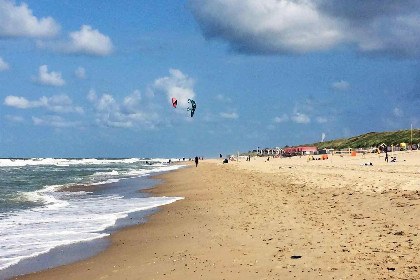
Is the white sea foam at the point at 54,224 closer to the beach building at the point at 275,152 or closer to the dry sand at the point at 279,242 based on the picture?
the dry sand at the point at 279,242

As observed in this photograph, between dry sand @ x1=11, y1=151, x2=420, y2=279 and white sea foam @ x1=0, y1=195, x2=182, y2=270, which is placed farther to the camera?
white sea foam @ x1=0, y1=195, x2=182, y2=270

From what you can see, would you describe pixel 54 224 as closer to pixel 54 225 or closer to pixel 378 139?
pixel 54 225

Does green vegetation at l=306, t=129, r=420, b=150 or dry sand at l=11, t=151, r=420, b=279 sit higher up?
green vegetation at l=306, t=129, r=420, b=150

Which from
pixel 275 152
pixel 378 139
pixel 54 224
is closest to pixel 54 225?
pixel 54 224

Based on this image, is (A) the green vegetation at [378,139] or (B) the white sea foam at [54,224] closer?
(B) the white sea foam at [54,224]

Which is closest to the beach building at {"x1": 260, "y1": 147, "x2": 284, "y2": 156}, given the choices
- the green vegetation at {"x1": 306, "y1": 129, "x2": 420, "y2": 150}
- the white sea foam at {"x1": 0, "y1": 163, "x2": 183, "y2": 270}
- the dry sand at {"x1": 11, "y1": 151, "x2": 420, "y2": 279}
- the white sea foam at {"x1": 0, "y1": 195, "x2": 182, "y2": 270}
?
the green vegetation at {"x1": 306, "y1": 129, "x2": 420, "y2": 150}

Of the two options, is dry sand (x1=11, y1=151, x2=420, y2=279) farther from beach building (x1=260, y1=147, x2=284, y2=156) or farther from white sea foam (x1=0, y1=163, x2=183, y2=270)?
beach building (x1=260, y1=147, x2=284, y2=156)

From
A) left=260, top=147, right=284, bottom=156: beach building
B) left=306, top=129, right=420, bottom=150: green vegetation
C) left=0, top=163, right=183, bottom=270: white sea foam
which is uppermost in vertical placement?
left=306, top=129, right=420, bottom=150: green vegetation

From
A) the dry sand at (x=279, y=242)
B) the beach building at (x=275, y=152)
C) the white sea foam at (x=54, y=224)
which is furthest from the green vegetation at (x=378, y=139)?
the white sea foam at (x=54, y=224)

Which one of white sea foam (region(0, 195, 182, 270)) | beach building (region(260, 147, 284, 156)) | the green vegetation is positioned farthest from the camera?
beach building (region(260, 147, 284, 156))

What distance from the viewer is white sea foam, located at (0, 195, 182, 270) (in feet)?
33.7

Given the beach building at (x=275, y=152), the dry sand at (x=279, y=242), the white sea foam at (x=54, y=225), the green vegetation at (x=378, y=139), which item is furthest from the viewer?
the beach building at (x=275, y=152)

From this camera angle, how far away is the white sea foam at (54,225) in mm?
10258

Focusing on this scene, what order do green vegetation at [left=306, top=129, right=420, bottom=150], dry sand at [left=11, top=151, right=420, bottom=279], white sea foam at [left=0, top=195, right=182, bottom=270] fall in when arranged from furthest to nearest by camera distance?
green vegetation at [left=306, top=129, right=420, bottom=150]
white sea foam at [left=0, top=195, right=182, bottom=270]
dry sand at [left=11, top=151, right=420, bottom=279]
